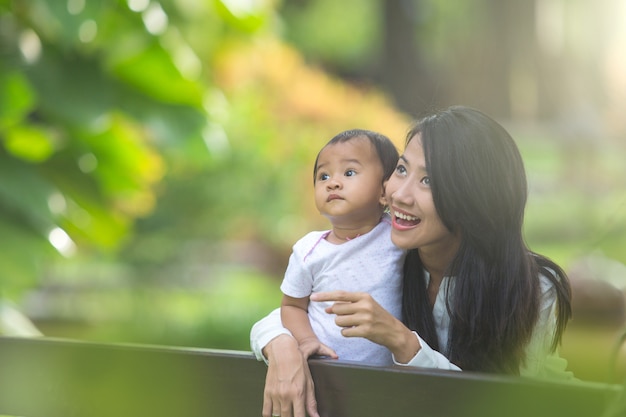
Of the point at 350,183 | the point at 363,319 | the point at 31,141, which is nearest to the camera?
the point at 363,319

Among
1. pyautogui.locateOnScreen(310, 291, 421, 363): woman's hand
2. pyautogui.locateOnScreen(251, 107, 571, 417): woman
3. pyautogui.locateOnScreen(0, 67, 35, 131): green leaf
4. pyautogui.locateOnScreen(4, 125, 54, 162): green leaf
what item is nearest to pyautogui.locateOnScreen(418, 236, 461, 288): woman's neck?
pyautogui.locateOnScreen(251, 107, 571, 417): woman

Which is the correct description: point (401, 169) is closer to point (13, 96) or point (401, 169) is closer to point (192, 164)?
point (13, 96)

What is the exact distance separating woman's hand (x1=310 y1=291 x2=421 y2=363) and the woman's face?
8 cm

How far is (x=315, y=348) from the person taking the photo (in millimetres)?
838

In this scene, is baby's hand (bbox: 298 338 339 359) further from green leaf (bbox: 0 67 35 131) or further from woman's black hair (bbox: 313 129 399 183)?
green leaf (bbox: 0 67 35 131)

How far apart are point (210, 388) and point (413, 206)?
24cm

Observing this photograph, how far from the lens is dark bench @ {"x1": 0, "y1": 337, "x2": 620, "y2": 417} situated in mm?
659

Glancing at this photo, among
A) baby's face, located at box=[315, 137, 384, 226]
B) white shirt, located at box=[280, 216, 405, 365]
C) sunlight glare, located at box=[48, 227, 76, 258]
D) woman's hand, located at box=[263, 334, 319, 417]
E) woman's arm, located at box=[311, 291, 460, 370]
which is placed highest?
sunlight glare, located at box=[48, 227, 76, 258]

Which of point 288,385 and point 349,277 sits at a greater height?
point 349,277

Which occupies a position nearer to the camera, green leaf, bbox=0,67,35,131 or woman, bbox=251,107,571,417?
woman, bbox=251,107,571,417

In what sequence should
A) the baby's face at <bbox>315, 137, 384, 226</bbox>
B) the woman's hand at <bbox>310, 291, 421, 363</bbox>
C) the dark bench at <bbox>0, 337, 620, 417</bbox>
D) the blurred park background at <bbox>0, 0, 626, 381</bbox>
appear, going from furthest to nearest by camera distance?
the blurred park background at <bbox>0, 0, 626, 381</bbox>
the baby's face at <bbox>315, 137, 384, 226</bbox>
the woman's hand at <bbox>310, 291, 421, 363</bbox>
the dark bench at <bbox>0, 337, 620, 417</bbox>

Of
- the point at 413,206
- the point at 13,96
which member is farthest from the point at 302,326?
the point at 13,96

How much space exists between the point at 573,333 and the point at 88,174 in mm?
2896

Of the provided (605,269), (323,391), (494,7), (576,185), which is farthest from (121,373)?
(494,7)
